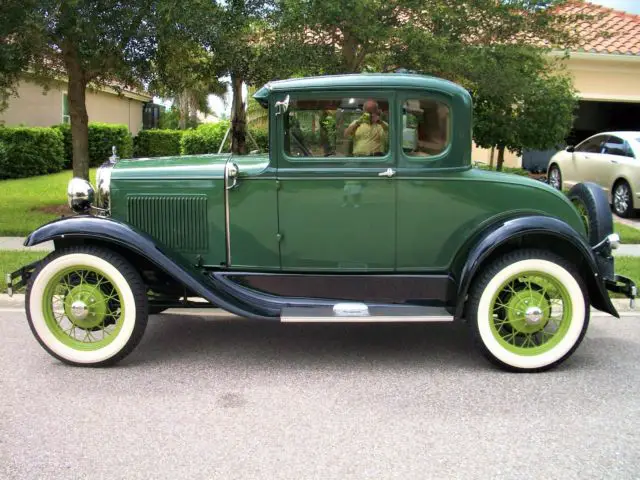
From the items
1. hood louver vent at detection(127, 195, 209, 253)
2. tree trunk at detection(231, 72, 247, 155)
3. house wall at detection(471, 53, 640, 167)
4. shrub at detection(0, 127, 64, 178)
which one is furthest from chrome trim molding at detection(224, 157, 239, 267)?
shrub at detection(0, 127, 64, 178)

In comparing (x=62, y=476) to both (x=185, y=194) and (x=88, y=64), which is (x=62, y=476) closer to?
(x=185, y=194)

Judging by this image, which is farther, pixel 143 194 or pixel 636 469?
pixel 143 194

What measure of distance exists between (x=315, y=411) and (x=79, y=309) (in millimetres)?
1845

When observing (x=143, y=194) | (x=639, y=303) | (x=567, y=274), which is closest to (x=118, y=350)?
(x=143, y=194)

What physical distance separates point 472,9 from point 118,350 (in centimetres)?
677

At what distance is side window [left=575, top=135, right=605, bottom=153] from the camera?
1262cm

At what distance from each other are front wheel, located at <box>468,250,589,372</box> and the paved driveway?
150 millimetres

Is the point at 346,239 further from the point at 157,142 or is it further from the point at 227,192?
the point at 157,142

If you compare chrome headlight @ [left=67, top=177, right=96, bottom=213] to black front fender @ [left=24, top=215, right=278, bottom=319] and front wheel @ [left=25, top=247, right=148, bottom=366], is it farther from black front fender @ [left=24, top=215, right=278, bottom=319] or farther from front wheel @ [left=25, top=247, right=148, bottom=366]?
front wheel @ [left=25, top=247, right=148, bottom=366]

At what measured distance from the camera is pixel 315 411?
3732mm

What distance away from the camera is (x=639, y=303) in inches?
245

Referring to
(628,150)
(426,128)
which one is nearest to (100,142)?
(628,150)

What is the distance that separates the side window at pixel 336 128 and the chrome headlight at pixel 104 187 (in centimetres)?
137

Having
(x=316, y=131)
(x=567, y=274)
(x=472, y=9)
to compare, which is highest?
(x=472, y=9)
